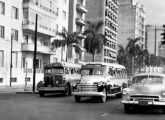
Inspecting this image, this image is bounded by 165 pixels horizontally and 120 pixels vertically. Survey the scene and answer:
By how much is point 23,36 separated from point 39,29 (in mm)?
2660

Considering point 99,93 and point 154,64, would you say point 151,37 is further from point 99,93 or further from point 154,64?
point 99,93

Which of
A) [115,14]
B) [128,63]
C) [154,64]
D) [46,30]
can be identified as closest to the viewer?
[46,30]

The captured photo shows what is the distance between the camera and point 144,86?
14422 millimetres

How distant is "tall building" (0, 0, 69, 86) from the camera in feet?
146

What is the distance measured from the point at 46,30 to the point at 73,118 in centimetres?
4117

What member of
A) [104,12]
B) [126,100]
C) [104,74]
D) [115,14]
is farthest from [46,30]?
[115,14]

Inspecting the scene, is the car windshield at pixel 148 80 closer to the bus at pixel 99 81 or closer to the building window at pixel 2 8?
the bus at pixel 99 81

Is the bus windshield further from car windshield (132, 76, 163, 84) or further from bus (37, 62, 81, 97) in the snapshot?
car windshield (132, 76, 163, 84)

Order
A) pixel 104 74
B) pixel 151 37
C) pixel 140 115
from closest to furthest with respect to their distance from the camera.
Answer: pixel 140 115 < pixel 104 74 < pixel 151 37

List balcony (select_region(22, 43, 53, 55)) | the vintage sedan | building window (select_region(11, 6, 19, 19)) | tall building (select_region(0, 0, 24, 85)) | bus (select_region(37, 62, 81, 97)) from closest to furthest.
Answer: the vintage sedan, bus (select_region(37, 62, 81, 97)), tall building (select_region(0, 0, 24, 85)), building window (select_region(11, 6, 19, 19)), balcony (select_region(22, 43, 53, 55))

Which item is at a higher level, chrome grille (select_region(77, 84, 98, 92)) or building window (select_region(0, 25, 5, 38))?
building window (select_region(0, 25, 5, 38))

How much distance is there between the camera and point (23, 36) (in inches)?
1946

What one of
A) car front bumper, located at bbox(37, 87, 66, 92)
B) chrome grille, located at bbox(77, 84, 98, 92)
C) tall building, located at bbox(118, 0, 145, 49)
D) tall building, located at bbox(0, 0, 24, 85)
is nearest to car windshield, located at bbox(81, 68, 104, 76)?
chrome grille, located at bbox(77, 84, 98, 92)

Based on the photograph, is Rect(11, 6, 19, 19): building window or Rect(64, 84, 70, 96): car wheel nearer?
Rect(64, 84, 70, 96): car wheel
